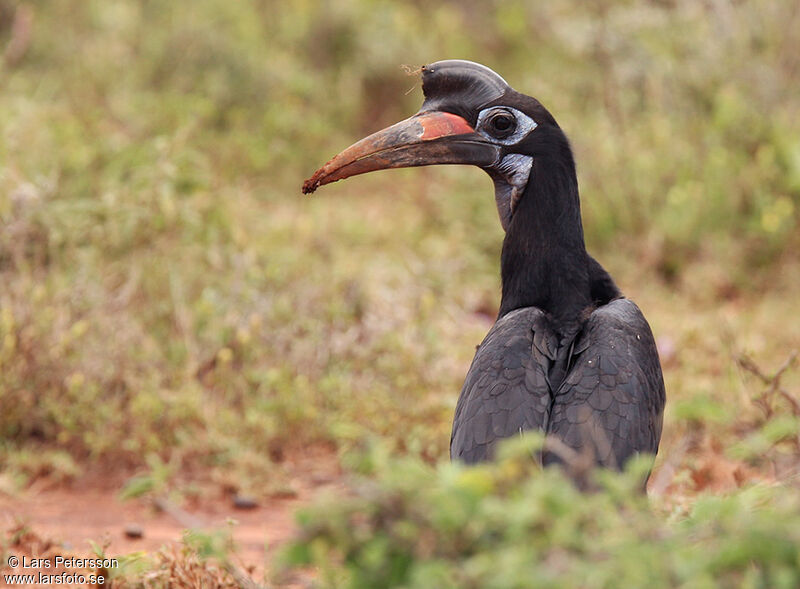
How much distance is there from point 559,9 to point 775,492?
9.07m

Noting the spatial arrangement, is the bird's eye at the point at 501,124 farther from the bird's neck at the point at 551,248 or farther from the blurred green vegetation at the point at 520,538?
the blurred green vegetation at the point at 520,538

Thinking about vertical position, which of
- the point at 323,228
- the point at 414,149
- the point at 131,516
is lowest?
the point at 131,516

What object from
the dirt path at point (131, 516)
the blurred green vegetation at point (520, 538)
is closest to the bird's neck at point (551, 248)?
the dirt path at point (131, 516)

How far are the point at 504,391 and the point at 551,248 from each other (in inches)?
25.7

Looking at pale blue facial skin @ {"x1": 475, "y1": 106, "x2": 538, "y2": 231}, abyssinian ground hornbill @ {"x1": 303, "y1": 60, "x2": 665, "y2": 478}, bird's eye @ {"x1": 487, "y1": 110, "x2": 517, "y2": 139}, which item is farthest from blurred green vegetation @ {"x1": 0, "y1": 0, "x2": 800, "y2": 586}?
bird's eye @ {"x1": 487, "y1": 110, "x2": 517, "y2": 139}

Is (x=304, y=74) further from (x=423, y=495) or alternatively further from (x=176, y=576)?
(x=423, y=495)

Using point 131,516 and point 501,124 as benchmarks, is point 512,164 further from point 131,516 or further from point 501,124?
point 131,516

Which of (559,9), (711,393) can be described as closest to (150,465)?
(711,393)

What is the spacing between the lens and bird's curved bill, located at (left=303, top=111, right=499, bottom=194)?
3.78m

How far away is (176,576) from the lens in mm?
3307

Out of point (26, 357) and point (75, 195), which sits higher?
point (75, 195)

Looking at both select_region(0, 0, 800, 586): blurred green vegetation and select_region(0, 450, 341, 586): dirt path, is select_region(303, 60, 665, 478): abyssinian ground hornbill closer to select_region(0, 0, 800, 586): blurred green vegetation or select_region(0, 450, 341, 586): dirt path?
select_region(0, 0, 800, 586): blurred green vegetation

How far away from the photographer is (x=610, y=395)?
3.18 meters

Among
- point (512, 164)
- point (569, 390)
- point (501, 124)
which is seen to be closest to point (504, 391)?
point (569, 390)
